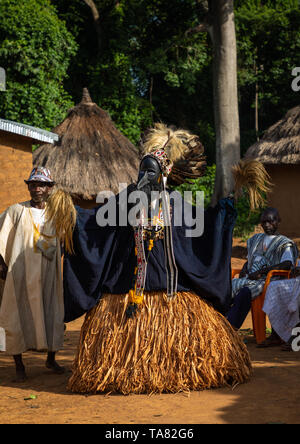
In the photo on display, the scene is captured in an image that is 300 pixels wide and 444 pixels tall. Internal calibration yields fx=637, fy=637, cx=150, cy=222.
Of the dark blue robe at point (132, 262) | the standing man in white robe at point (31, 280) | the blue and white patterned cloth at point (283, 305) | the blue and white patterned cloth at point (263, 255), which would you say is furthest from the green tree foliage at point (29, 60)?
the dark blue robe at point (132, 262)

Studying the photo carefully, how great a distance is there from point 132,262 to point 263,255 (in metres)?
2.73

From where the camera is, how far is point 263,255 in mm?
7598

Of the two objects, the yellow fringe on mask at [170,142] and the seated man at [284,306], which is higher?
the yellow fringe on mask at [170,142]

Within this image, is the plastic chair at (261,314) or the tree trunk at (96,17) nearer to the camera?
the plastic chair at (261,314)

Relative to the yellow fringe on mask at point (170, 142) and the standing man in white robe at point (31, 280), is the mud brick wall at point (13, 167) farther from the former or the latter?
the yellow fringe on mask at point (170, 142)

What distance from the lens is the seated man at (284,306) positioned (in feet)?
22.8

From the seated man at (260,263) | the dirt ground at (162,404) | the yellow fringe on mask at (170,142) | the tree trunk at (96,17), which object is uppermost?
the tree trunk at (96,17)

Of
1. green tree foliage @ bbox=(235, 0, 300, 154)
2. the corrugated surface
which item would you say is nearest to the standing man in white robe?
the corrugated surface

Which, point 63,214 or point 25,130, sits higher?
point 25,130

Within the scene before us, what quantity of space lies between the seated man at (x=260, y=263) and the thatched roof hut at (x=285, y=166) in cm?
859

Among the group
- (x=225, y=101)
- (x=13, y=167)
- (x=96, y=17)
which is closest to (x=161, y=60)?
(x=96, y=17)

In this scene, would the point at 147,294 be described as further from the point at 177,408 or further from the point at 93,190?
the point at 93,190

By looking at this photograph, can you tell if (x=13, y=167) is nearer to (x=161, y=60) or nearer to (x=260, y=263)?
(x=260, y=263)

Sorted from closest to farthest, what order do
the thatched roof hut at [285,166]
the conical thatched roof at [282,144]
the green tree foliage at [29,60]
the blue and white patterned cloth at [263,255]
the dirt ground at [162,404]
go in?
the dirt ground at [162,404], the blue and white patterned cloth at [263,255], the conical thatched roof at [282,144], the thatched roof hut at [285,166], the green tree foliage at [29,60]
